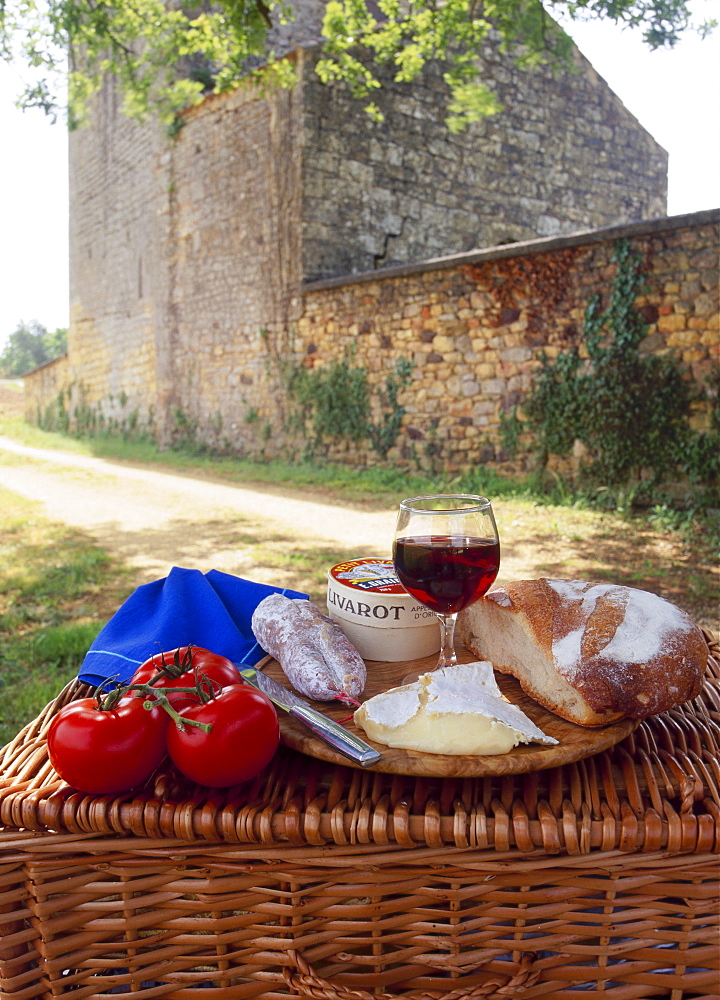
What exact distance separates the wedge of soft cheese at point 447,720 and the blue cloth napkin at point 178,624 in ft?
1.57

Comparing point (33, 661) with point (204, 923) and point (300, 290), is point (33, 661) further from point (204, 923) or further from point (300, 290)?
point (300, 290)

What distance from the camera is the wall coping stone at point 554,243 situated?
252 inches

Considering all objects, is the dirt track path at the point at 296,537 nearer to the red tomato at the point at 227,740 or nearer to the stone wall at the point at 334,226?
the stone wall at the point at 334,226

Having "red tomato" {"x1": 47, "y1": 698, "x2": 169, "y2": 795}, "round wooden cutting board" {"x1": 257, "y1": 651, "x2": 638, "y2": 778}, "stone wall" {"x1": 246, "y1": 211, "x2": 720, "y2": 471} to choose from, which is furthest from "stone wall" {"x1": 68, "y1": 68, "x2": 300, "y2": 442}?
"red tomato" {"x1": 47, "y1": 698, "x2": 169, "y2": 795}

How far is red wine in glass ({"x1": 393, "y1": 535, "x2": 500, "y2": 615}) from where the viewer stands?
1140mm

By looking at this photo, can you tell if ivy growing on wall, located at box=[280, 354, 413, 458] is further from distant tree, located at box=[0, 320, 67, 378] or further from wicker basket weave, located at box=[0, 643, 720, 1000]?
distant tree, located at box=[0, 320, 67, 378]

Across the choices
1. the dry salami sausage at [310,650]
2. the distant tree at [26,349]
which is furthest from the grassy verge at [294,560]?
the distant tree at [26,349]

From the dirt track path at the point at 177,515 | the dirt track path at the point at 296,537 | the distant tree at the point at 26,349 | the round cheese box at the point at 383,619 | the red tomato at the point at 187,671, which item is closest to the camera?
the red tomato at the point at 187,671

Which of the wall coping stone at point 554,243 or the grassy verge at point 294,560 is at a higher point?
the wall coping stone at point 554,243

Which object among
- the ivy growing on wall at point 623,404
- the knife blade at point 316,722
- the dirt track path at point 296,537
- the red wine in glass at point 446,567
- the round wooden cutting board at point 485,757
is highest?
the ivy growing on wall at point 623,404

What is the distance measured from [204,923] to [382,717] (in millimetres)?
366

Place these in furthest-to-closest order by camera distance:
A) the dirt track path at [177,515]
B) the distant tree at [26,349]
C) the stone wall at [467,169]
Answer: the distant tree at [26,349] → the stone wall at [467,169] → the dirt track path at [177,515]

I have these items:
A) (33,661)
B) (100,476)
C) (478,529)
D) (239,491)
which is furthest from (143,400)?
(478,529)

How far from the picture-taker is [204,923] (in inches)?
38.9
